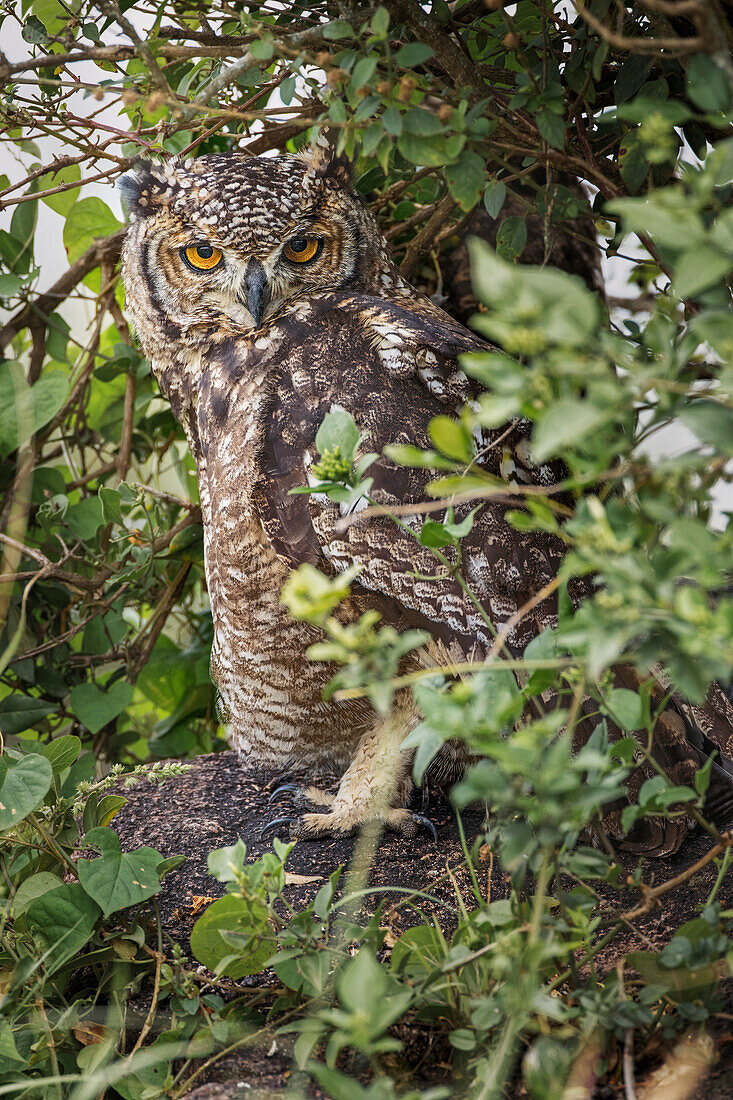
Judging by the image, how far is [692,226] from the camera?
2.10 ft

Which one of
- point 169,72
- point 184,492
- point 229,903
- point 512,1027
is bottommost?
point 229,903

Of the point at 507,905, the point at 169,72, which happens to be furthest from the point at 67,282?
the point at 507,905

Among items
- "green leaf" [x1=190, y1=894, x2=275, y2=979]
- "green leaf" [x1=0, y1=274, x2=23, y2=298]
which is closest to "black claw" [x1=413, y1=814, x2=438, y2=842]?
"green leaf" [x1=190, y1=894, x2=275, y2=979]

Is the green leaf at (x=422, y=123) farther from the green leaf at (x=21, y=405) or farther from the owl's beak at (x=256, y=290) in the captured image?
the green leaf at (x=21, y=405)

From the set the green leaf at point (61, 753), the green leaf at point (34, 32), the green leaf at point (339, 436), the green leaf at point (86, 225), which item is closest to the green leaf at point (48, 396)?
the green leaf at point (86, 225)

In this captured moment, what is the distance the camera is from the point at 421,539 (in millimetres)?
1064

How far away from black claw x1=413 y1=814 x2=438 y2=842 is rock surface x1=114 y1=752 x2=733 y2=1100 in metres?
0.02

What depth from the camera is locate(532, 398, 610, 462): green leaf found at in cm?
61

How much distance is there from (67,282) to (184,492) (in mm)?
697

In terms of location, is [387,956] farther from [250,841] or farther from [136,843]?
[136,843]

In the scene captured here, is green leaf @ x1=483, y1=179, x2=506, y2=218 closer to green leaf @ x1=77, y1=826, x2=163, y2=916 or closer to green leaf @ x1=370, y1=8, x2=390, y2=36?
green leaf @ x1=370, y1=8, x2=390, y2=36

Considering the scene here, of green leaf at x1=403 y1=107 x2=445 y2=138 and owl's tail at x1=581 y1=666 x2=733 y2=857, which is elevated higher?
green leaf at x1=403 y1=107 x2=445 y2=138

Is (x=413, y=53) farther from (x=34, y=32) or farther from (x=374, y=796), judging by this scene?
(x=374, y=796)

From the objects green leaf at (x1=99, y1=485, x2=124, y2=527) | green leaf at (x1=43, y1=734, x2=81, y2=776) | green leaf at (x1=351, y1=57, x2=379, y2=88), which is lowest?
green leaf at (x1=43, y1=734, x2=81, y2=776)
